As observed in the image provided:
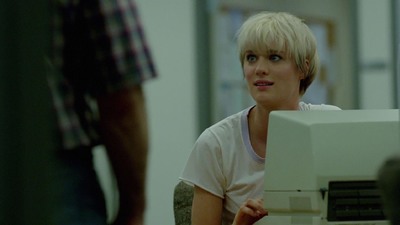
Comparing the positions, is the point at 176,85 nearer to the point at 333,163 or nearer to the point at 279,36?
the point at 279,36

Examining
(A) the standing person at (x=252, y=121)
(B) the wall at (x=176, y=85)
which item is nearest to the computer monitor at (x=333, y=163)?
(A) the standing person at (x=252, y=121)

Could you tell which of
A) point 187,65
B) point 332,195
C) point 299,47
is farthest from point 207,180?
point 187,65

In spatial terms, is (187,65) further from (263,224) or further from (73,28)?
(73,28)

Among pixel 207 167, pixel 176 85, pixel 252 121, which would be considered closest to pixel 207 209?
pixel 207 167

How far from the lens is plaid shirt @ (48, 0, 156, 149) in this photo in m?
0.83

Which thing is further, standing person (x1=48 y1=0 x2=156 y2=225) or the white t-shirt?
the white t-shirt

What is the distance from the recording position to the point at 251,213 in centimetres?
174

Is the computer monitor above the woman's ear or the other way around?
the other way around

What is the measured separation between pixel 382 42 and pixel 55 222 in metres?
4.88

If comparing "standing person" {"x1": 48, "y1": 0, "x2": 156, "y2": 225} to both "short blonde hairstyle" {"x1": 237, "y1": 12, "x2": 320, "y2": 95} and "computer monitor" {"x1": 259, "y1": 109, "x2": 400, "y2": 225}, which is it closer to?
"computer monitor" {"x1": 259, "y1": 109, "x2": 400, "y2": 225}

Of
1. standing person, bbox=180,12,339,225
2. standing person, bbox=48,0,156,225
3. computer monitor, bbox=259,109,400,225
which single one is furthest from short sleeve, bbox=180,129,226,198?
standing person, bbox=48,0,156,225

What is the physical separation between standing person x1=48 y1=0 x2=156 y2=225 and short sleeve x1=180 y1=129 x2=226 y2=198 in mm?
→ 1116

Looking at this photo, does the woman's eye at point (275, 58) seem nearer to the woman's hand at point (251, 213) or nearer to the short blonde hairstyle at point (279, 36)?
the short blonde hairstyle at point (279, 36)

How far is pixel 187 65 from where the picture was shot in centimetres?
367
